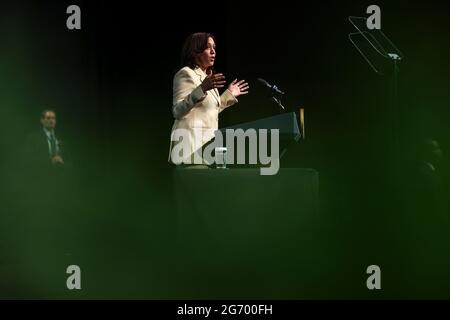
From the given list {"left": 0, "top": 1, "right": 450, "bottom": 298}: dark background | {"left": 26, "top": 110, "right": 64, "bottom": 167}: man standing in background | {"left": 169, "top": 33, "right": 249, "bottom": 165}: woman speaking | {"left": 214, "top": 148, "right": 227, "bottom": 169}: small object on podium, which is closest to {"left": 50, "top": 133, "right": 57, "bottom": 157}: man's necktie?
{"left": 26, "top": 110, "right": 64, "bottom": 167}: man standing in background

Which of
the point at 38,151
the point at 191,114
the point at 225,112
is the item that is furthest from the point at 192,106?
the point at 38,151

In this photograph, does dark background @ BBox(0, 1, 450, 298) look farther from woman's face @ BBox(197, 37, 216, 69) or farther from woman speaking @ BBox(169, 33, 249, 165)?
woman's face @ BBox(197, 37, 216, 69)

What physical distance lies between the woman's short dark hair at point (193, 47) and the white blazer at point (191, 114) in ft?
0.15

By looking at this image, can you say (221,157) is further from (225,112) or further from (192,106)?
(225,112)

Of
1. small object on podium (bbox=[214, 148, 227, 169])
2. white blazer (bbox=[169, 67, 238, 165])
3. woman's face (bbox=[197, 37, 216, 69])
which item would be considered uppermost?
woman's face (bbox=[197, 37, 216, 69])

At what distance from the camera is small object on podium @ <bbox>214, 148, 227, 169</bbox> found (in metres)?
2.57

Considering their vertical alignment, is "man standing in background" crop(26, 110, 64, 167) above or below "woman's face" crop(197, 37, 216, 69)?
below

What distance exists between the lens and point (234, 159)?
8.57 ft

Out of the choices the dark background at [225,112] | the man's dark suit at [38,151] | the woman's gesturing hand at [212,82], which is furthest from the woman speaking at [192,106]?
the man's dark suit at [38,151]

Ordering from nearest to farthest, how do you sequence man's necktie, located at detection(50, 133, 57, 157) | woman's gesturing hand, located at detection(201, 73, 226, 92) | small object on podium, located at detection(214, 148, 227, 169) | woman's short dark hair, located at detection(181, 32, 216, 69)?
woman's gesturing hand, located at detection(201, 73, 226, 92)
small object on podium, located at detection(214, 148, 227, 169)
woman's short dark hair, located at detection(181, 32, 216, 69)
man's necktie, located at detection(50, 133, 57, 157)

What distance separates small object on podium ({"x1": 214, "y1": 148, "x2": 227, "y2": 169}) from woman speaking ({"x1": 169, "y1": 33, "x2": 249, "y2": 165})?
9cm

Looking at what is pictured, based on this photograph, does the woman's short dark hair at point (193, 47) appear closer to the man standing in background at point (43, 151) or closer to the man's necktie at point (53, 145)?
the man standing in background at point (43, 151)

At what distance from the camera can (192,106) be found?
2.59 metres

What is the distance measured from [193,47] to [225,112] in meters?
1.38
